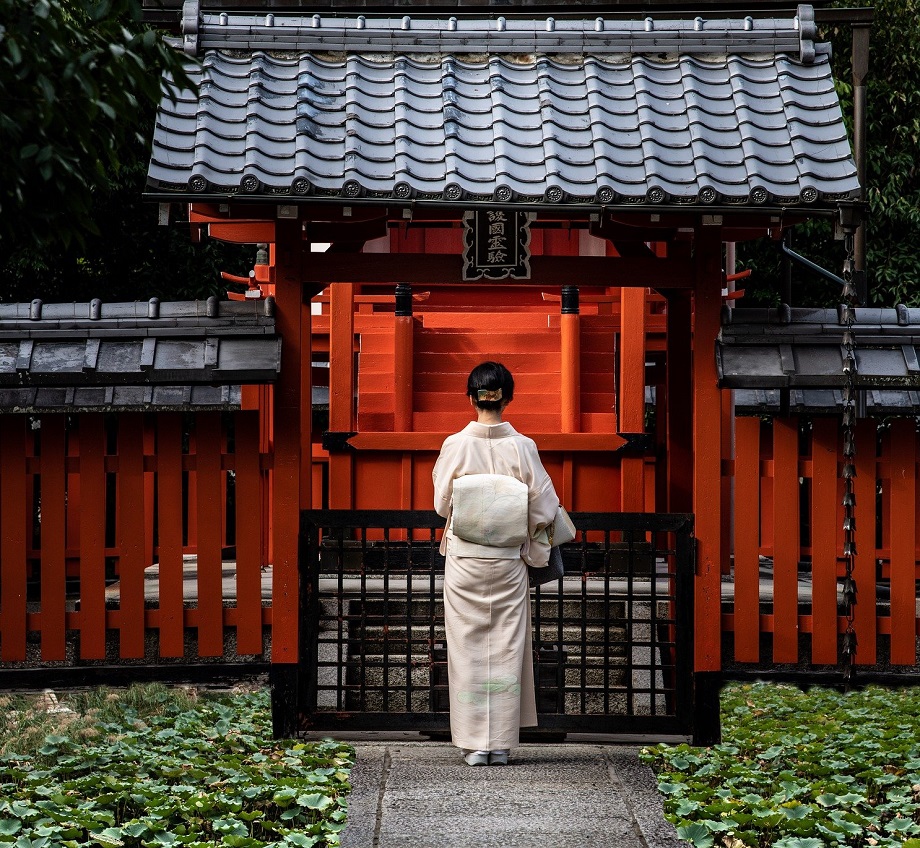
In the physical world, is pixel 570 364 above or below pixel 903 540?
above

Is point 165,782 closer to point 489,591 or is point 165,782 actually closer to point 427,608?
point 489,591

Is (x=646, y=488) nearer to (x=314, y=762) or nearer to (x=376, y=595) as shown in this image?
(x=376, y=595)

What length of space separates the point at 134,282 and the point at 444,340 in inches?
303

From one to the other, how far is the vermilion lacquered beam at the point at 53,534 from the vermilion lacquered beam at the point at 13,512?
128 mm

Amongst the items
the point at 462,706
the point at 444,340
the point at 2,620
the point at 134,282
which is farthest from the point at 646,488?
the point at 134,282

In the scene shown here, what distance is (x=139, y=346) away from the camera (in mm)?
6414

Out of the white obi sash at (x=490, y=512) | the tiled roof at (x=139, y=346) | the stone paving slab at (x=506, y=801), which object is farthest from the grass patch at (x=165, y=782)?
the tiled roof at (x=139, y=346)

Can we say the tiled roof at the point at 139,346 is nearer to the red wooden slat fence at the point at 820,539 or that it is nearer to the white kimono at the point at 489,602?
the white kimono at the point at 489,602

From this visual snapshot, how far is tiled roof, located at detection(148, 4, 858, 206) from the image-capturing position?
19.7 ft

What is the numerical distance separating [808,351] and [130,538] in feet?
13.1

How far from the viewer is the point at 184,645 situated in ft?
22.6

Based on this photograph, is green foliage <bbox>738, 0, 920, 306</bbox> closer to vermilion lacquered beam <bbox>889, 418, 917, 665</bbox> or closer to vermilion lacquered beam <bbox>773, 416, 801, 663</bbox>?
vermilion lacquered beam <bbox>889, 418, 917, 665</bbox>

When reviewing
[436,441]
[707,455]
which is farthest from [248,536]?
[436,441]

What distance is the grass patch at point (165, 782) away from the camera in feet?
15.9
